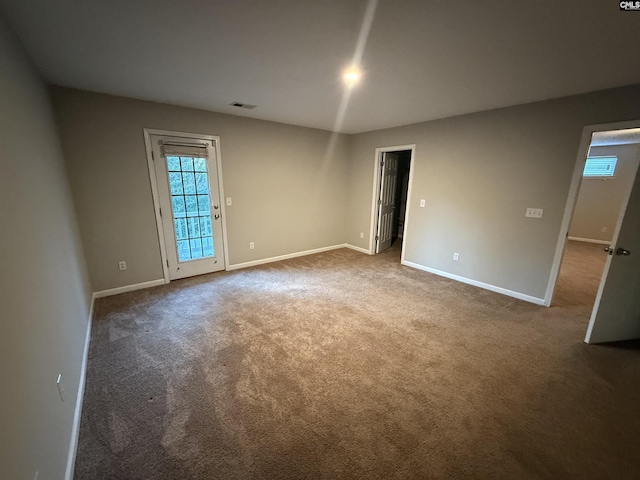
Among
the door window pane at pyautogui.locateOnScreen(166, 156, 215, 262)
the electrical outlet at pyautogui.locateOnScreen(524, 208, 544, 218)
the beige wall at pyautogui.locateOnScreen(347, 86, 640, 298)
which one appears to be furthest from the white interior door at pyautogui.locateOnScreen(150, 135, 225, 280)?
the electrical outlet at pyautogui.locateOnScreen(524, 208, 544, 218)

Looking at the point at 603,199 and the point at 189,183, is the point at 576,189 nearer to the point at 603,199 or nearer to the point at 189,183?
the point at 189,183

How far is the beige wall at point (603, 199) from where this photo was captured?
5953 millimetres

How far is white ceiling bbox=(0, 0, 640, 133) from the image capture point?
4.64 feet

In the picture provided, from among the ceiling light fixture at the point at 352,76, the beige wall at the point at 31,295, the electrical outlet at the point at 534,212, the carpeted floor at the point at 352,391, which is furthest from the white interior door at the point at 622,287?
the beige wall at the point at 31,295

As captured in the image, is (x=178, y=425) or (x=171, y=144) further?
(x=171, y=144)

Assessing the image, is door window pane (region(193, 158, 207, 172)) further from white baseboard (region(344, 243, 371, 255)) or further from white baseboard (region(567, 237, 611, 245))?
white baseboard (region(567, 237, 611, 245))

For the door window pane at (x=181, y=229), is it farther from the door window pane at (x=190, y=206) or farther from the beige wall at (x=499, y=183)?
the beige wall at (x=499, y=183)

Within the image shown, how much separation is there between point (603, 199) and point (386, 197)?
19.0ft

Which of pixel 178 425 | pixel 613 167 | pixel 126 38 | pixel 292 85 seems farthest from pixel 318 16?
pixel 613 167

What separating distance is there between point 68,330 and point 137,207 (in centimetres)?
191

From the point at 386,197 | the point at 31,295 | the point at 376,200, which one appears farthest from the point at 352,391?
the point at 386,197

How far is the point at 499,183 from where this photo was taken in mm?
3301

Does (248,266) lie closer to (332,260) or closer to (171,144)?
(332,260)

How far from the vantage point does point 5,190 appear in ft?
3.76
